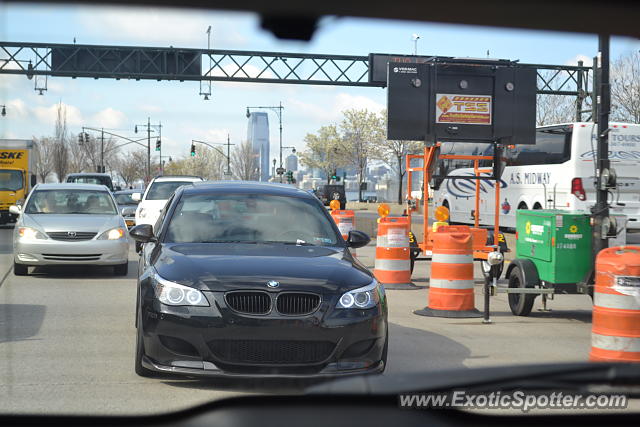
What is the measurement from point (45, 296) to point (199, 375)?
6.69 metres

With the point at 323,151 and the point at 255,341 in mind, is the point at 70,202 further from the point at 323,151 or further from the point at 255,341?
the point at 323,151

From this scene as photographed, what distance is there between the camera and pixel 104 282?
1412 cm

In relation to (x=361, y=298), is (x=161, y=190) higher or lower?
higher

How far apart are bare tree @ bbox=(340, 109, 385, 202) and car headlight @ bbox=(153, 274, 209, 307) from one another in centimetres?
7430

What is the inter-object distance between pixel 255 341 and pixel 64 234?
30.3 feet

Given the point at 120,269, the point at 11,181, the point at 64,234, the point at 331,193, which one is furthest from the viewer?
the point at 331,193

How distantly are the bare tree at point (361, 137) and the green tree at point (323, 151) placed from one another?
12.3 ft

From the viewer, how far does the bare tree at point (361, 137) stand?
266ft

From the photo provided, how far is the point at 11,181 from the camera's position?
33.6 metres

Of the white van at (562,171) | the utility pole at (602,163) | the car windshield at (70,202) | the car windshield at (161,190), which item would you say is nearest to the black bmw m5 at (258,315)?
the utility pole at (602,163)

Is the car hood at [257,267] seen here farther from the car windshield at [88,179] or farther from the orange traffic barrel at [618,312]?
the car windshield at [88,179]

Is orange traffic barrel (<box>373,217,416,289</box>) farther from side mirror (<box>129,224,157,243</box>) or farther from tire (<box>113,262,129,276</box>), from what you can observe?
side mirror (<box>129,224,157,243</box>)

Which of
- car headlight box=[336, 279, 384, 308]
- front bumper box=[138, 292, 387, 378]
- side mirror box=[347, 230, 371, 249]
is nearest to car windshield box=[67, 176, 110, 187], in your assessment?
side mirror box=[347, 230, 371, 249]

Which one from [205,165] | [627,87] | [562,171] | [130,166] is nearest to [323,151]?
[205,165]
